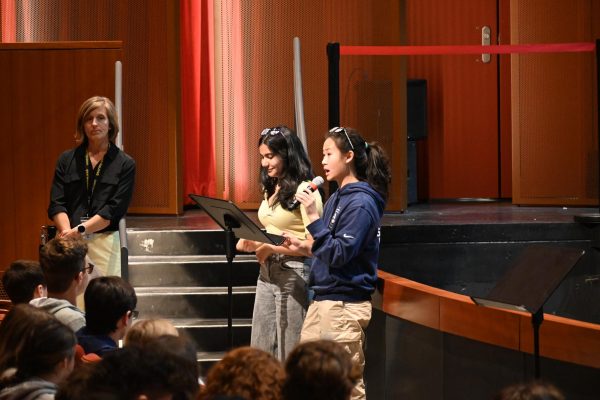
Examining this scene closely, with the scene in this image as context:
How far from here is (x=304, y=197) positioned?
474 cm

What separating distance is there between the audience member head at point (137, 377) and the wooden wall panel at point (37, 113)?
4350 mm

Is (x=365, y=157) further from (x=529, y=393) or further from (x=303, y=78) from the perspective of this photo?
(x=303, y=78)

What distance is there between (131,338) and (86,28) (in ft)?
18.4

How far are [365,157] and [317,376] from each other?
7.22ft

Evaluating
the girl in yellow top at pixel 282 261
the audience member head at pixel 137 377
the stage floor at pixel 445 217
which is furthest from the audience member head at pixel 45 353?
the stage floor at pixel 445 217

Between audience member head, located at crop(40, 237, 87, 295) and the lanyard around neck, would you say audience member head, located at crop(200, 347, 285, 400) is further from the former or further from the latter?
the lanyard around neck

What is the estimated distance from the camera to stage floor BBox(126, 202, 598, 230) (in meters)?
7.59

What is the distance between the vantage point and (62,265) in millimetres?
4297

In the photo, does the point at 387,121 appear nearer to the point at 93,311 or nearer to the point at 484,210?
the point at 484,210

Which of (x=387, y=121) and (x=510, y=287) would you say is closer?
(x=510, y=287)

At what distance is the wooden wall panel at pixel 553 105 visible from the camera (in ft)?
30.0

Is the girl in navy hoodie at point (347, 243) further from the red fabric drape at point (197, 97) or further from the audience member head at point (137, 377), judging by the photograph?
the red fabric drape at point (197, 97)

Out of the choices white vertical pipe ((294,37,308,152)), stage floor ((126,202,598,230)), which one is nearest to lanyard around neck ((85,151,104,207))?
stage floor ((126,202,598,230))

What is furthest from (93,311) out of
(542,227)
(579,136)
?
(579,136)
